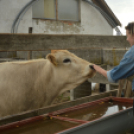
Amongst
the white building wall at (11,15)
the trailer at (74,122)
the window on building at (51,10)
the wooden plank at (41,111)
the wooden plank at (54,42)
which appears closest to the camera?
the trailer at (74,122)

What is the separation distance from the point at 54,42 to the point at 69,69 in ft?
1.41

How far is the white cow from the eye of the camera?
2625mm

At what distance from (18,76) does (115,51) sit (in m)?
1.81

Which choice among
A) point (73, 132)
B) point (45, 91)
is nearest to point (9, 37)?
point (45, 91)

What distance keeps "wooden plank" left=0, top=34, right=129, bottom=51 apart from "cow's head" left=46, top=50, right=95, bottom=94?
165 millimetres

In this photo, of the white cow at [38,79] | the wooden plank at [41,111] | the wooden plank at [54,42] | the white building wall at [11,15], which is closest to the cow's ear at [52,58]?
the white cow at [38,79]

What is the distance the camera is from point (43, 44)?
9.92 feet

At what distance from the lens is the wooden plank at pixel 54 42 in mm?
2775

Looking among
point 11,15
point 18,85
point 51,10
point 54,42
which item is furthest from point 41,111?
point 11,15

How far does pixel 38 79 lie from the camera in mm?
2859

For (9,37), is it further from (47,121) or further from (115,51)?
(115,51)

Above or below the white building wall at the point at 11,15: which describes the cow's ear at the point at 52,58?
below

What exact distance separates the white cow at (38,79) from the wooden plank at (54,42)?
0.55 feet

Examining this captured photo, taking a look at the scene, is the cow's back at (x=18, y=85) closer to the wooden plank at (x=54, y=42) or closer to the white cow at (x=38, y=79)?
the white cow at (x=38, y=79)
